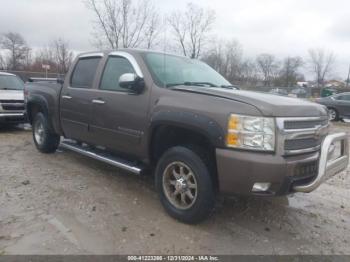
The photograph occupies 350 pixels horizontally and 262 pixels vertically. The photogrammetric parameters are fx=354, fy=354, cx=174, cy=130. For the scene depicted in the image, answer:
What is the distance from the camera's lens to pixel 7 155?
6.84 m

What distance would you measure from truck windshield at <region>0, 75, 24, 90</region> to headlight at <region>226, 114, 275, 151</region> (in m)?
9.09

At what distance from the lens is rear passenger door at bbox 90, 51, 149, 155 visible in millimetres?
4297

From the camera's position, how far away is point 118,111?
4.55 m

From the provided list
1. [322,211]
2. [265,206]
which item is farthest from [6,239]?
[322,211]

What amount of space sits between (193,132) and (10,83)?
887 centimetres

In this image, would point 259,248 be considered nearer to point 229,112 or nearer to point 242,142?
point 242,142

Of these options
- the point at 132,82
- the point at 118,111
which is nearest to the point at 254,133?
the point at 132,82

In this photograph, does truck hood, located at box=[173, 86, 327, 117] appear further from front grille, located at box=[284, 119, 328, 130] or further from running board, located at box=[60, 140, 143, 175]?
running board, located at box=[60, 140, 143, 175]

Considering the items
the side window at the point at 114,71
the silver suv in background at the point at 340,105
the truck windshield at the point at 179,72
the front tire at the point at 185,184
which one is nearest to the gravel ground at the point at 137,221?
the front tire at the point at 185,184

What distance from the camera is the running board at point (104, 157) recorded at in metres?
4.37

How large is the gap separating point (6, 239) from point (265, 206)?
9.84 ft

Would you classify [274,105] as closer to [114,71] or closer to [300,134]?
[300,134]

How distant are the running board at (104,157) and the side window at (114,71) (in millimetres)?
936

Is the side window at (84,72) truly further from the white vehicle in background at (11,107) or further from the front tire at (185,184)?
the white vehicle in background at (11,107)
